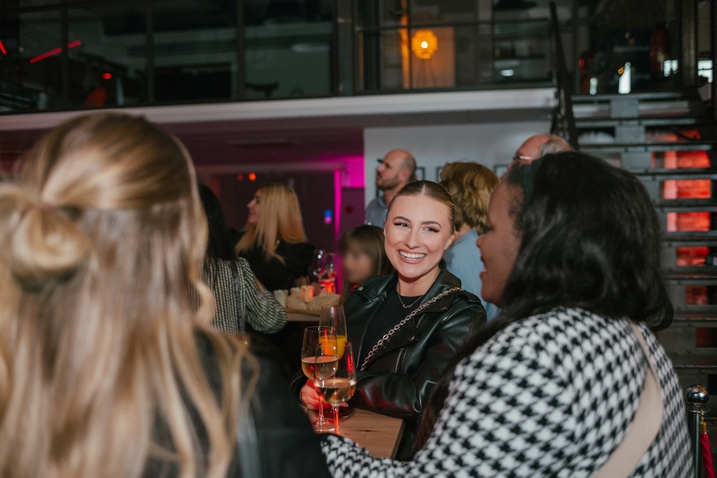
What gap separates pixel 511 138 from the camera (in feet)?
26.2

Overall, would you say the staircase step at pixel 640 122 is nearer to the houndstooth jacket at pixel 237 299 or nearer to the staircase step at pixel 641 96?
the staircase step at pixel 641 96

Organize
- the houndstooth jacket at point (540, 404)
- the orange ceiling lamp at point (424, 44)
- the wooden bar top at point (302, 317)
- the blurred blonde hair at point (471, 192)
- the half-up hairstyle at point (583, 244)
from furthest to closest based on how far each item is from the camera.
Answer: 1. the orange ceiling lamp at point (424, 44)
2. the wooden bar top at point (302, 317)
3. the blurred blonde hair at point (471, 192)
4. the half-up hairstyle at point (583, 244)
5. the houndstooth jacket at point (540, 404)

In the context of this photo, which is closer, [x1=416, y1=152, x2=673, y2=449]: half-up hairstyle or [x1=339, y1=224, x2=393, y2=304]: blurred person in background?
[x1=416, y1=152, x2=673, y2=449]: half-up hairstyle

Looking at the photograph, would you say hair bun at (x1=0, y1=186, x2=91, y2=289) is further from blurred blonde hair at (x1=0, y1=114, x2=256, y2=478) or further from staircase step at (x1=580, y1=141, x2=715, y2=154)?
staircase step at (x1=580, y1=141, x2=715, y2=154)

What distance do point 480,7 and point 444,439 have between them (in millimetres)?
9476

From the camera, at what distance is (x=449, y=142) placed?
819cm

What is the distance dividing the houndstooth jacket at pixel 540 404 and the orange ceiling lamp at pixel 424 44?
7481 millimetres

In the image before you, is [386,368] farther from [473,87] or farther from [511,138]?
[511,138]

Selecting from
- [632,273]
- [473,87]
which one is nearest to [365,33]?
[473,87]

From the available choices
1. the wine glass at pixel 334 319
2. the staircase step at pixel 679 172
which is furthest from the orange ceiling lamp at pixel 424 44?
the wine glass at pixel 334 319

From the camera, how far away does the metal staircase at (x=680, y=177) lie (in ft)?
15.4

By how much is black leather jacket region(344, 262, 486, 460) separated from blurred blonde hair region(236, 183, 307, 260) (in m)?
2.54

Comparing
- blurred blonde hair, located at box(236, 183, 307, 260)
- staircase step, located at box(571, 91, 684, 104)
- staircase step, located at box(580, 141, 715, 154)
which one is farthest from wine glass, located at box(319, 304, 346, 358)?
staircase step, located at box(571, 91, 684, 104)

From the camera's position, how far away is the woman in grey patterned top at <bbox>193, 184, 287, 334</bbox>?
2.71m
